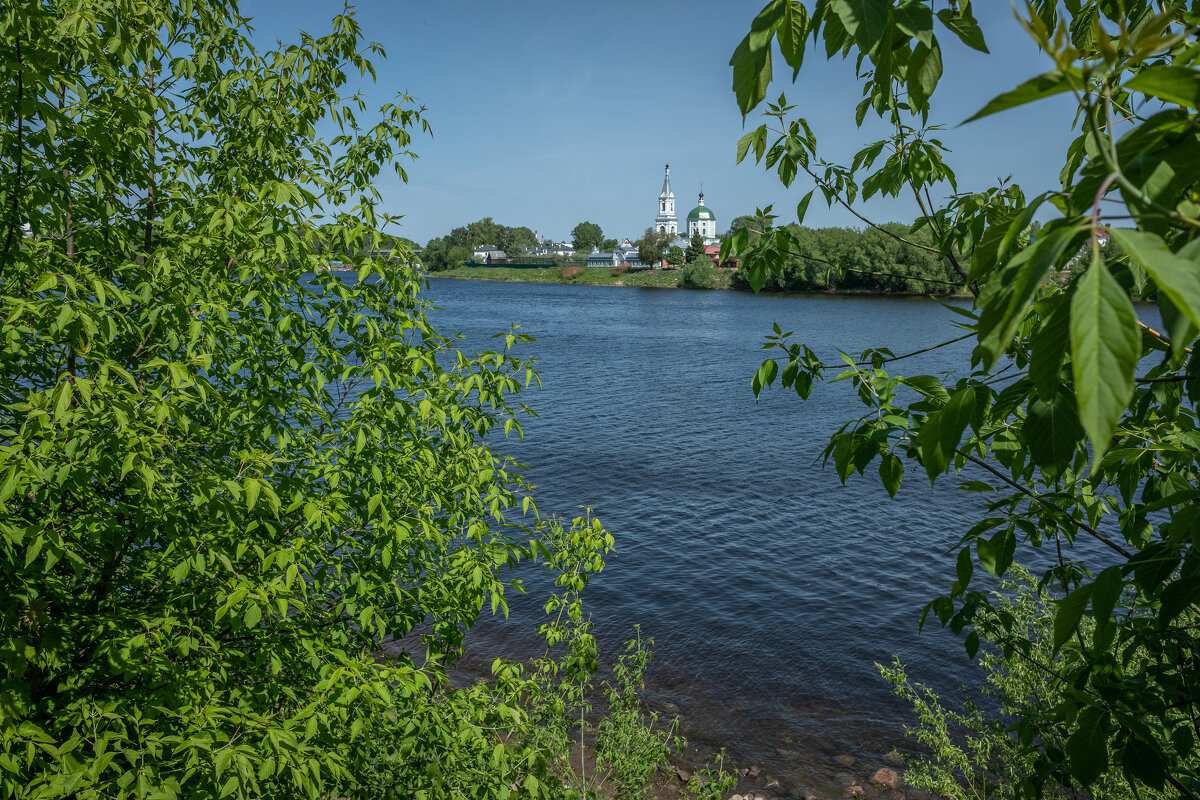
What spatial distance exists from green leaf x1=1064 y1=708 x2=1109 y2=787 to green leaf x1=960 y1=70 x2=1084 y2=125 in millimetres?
2049

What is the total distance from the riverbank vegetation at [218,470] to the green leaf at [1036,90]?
3.66 metres

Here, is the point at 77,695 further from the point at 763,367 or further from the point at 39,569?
the point at 763,367

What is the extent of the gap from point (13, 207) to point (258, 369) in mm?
1728

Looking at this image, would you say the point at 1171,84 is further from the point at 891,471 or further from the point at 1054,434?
the point at 891,471

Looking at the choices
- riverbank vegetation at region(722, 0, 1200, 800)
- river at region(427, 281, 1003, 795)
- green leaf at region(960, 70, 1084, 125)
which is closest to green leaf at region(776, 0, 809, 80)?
riverbank vegetation at region(722, 0, 1200, 800)

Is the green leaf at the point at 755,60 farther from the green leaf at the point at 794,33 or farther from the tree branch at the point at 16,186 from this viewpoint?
the tree branch at the point at 16,186

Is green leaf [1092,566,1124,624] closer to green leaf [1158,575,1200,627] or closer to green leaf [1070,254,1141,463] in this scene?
green leaf [1158,575,1200,627]

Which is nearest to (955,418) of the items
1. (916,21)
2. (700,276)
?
(916,21)

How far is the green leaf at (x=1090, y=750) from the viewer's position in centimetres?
220

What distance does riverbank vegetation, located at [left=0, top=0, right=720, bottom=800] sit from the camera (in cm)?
369

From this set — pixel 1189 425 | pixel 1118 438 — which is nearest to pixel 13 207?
pixel 1118 438

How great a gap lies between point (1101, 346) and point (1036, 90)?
1.32 feet

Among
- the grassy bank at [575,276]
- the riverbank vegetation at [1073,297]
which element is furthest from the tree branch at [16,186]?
the grassy bank at [575,276]

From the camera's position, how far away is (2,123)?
173 inches
